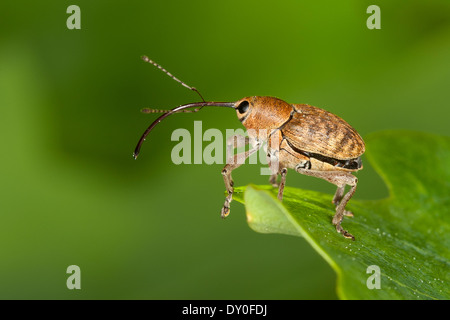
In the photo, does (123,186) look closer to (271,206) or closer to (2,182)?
(2,182)

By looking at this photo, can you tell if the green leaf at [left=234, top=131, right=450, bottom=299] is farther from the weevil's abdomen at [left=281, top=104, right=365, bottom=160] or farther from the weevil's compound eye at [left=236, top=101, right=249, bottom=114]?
the weevil's compound eye at [left=236, top=101, right=249, bottom=114]

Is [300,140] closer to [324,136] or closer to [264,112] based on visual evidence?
[324,136]

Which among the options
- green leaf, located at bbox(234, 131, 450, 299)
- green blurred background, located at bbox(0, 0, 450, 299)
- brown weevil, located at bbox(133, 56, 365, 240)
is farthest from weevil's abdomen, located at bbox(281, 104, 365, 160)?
green blurred background, located at bbox(0, 0, 450, 299)

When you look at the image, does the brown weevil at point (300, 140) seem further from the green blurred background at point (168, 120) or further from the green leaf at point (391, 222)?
the green blurred background at point (168, 120)

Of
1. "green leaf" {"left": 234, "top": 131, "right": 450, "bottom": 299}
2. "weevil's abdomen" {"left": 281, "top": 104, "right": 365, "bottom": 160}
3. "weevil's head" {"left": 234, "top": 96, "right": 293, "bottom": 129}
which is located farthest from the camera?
"weevil's head" {"left": 234, "top": 96, "right": 293, "bottom": 129}

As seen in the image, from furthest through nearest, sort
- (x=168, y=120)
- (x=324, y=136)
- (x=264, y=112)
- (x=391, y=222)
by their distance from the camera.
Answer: (x=168, y=120) → (x=264, y=112) → (x=324, y=136) → (x=391, y=222)

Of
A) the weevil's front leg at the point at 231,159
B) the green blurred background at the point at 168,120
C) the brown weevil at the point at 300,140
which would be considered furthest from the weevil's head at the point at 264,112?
the green blurred background at the point at 168,120

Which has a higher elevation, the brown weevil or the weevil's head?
the weevil's head

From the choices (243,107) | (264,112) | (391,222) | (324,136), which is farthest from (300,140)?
(391,222)
